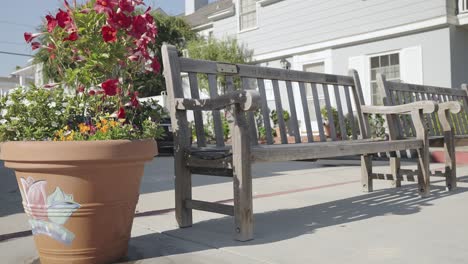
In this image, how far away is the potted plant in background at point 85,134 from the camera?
8.04ft

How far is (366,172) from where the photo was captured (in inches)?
201

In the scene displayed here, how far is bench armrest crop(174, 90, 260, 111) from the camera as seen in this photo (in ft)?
9.29

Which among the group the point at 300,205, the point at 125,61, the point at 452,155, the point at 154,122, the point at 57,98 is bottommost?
the point at 300,205

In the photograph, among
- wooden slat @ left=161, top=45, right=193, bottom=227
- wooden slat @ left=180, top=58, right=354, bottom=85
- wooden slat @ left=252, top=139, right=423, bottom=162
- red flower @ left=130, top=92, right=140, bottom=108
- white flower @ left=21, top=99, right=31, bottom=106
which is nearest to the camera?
white flower @ left=21, top=99, right=31, bottom=106

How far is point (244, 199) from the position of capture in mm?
3016

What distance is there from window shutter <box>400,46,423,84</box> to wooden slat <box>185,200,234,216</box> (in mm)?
9435

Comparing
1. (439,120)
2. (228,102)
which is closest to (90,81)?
(228,102)

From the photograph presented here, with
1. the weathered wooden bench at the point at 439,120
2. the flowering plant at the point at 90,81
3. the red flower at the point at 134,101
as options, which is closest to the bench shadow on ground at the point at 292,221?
the weathered wooden bench at the point at 439,120

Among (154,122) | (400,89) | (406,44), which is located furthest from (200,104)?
(406,44)

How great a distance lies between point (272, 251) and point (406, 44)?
33.6 ft

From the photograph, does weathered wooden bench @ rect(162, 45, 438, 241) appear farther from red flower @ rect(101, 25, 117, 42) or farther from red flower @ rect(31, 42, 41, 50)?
red flower @ rect(31, 42, 41, 50)

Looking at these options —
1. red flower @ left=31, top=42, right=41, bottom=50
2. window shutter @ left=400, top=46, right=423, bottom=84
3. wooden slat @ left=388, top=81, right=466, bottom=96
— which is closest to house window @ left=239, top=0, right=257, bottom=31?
window shutter @ left=400, top=46, right=423, bottom=84

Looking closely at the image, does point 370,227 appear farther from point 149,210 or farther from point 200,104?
point 149,210

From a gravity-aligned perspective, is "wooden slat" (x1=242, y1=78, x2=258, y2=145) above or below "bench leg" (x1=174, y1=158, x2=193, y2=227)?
above
